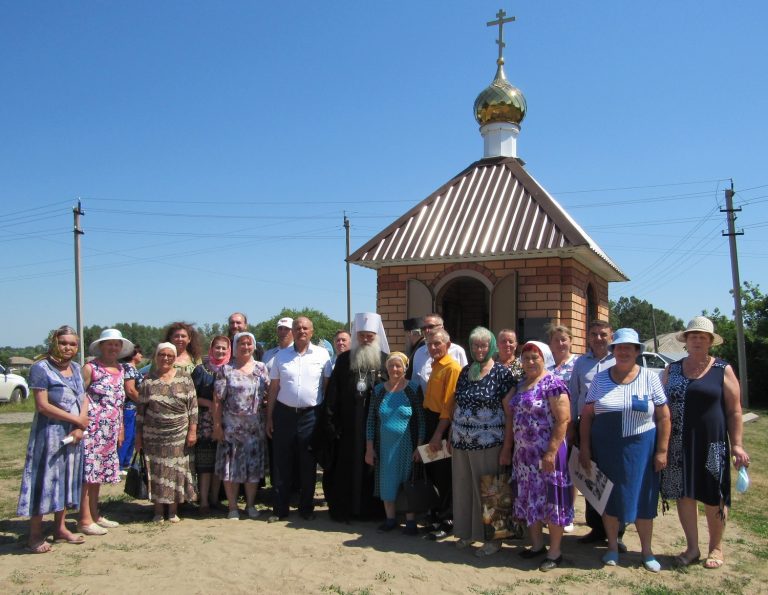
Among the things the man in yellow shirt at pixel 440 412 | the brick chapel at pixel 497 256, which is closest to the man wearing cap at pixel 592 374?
the man in yellow shirt at pixel 440 412

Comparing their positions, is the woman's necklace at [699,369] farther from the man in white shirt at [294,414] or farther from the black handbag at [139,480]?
the black handbag at [139,480]

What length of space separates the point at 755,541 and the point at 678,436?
1.73 metres

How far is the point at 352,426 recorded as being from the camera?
19.9ft

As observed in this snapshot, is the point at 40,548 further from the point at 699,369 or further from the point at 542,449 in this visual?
the point at 699,369

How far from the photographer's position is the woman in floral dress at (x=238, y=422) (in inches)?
239

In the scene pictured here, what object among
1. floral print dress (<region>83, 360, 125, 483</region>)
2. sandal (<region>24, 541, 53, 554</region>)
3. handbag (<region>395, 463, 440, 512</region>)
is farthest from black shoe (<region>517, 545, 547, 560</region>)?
sandal (<region>24, 541, 53, 554</region>)

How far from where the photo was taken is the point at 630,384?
463 cm

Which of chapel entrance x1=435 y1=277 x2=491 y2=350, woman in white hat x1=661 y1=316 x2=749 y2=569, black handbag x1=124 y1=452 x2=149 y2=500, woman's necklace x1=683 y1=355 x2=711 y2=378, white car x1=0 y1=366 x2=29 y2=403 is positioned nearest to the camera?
woman in white hat x1=661 y1=316 x2=749 y2=569

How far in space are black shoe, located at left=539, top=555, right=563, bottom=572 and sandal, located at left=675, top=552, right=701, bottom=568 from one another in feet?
2.78

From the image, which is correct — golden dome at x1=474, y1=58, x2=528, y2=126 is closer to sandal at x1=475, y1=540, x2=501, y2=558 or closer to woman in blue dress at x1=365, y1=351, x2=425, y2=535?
woman in blue dress at x1=365, y1=351, x2=425, y2=535

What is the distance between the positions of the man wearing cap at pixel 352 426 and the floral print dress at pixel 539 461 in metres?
1.60

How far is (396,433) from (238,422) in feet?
5.01

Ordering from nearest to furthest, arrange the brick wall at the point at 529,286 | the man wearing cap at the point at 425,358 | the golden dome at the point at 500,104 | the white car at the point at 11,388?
the man wearing cap at the point at 425,358
the brick wall at the point at 529,286
the golden dome at the point at 500,104
the white car at the point at 11,388

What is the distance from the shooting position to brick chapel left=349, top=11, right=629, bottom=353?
25.3ft
